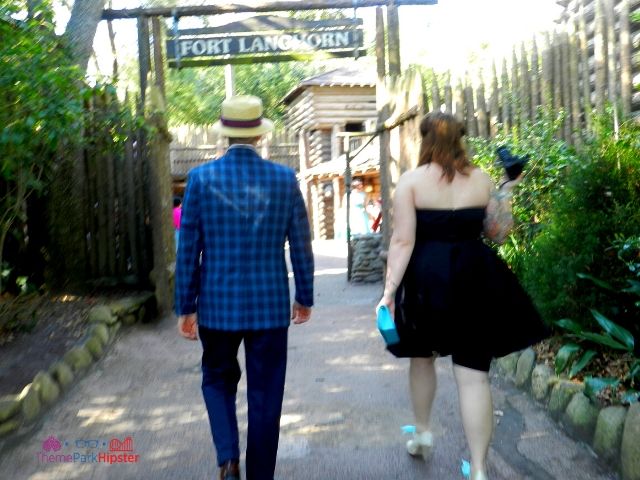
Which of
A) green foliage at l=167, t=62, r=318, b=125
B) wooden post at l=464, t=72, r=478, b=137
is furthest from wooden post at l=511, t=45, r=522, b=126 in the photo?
green foliage at l=167, t=62, r=318, b=125

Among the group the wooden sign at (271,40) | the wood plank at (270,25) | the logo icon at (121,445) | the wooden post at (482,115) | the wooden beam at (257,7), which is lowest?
the logo icon at (121,445)

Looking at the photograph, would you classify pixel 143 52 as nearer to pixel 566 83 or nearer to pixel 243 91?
pixel 566 83

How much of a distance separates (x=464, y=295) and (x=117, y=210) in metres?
6.07

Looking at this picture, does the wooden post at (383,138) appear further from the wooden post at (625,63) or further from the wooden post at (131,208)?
the wooden post at (131,208)

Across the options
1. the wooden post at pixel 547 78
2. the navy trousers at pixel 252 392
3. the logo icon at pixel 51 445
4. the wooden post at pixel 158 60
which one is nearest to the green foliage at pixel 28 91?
the logo icon at pixel 51 445

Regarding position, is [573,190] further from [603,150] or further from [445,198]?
[445,198]

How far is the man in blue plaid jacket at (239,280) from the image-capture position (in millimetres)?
3682

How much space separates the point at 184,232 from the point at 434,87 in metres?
5.55

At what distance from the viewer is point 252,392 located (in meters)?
3.76

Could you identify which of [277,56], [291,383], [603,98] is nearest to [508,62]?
[603,98]

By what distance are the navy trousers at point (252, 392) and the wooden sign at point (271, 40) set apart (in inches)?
229

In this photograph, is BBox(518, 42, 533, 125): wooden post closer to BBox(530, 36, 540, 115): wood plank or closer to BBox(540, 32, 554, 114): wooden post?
BBox(530, 36, 540, 115): wood plank

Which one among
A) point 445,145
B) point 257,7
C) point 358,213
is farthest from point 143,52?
point 358,213

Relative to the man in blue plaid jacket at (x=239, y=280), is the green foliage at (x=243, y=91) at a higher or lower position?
higher
